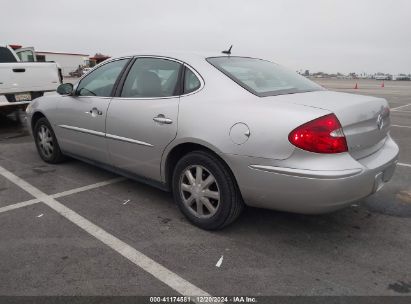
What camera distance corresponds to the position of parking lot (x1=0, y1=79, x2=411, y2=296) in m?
2.45

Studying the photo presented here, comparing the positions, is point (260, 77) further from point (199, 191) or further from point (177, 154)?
point (199, 191)

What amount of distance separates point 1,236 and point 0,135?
16.8 feet

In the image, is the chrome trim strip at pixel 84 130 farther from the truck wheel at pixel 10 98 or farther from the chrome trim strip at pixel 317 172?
the truck wheel at pixel 10 98

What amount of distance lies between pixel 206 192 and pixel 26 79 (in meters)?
5.88

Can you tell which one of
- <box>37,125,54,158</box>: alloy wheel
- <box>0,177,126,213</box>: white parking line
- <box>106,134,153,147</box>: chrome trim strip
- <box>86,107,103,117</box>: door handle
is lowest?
<box>0,177,126,213</box>: white parking line

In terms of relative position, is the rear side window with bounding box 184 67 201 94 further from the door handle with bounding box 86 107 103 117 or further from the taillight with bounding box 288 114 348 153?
the door handle with bounding box 86 107 103 117

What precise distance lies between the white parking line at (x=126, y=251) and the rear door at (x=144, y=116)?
0.72m

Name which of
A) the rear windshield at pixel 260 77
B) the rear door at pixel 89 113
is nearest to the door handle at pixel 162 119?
the rear windshield at pixel 260 77

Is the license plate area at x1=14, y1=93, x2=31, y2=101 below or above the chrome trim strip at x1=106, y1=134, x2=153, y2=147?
below

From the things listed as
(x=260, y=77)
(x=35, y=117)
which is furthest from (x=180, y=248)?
(x=35, y=117)

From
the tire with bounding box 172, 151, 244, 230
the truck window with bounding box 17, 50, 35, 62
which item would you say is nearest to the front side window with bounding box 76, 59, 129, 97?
the tire with bounding box 172, 151, 244, 230

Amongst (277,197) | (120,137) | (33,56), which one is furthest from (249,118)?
(33,56)

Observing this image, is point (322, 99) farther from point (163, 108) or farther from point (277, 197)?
point (163, 108)

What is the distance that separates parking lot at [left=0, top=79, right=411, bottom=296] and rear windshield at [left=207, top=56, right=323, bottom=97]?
3.94 ft
